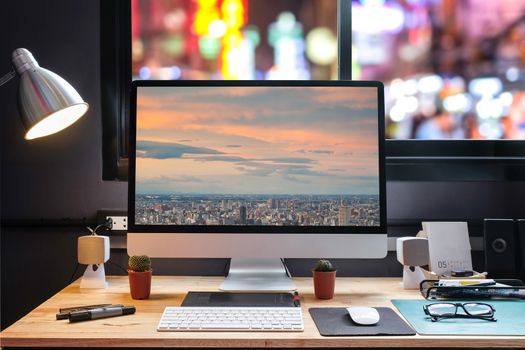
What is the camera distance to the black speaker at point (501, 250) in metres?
1.62

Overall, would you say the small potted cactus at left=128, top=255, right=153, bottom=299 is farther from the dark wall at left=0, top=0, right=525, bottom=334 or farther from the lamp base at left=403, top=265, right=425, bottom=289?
the lamp base at left=403, top=265, right=425, bottom=289

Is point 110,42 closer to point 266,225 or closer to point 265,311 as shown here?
point 266,225

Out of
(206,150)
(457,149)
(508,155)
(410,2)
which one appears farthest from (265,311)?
(410,2)

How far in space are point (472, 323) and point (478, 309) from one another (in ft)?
0.32

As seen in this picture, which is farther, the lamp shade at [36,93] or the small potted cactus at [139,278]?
the small potted cactus at [139,278]

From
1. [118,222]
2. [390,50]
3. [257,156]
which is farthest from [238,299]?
[390,50]

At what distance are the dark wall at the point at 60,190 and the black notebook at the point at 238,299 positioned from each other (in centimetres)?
43

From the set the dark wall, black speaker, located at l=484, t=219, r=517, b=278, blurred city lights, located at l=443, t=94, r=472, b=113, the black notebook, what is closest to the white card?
black speaker, located at l=484, t=219, r=517, b=278

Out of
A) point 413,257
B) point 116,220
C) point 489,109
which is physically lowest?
point 413,257

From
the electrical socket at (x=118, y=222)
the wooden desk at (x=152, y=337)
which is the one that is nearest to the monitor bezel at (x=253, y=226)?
the wooden desk at (x=152, y=337)

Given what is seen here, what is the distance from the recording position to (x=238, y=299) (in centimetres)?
139

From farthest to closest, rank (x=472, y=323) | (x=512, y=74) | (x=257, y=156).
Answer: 1. (x=512, y=74)
2. (x=257, y=156)
3. (x=472, y=323)

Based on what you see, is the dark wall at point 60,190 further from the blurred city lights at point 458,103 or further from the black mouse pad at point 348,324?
the blurred city lights at point 458,103

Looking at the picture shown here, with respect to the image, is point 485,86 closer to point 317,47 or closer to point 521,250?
point 317,47
